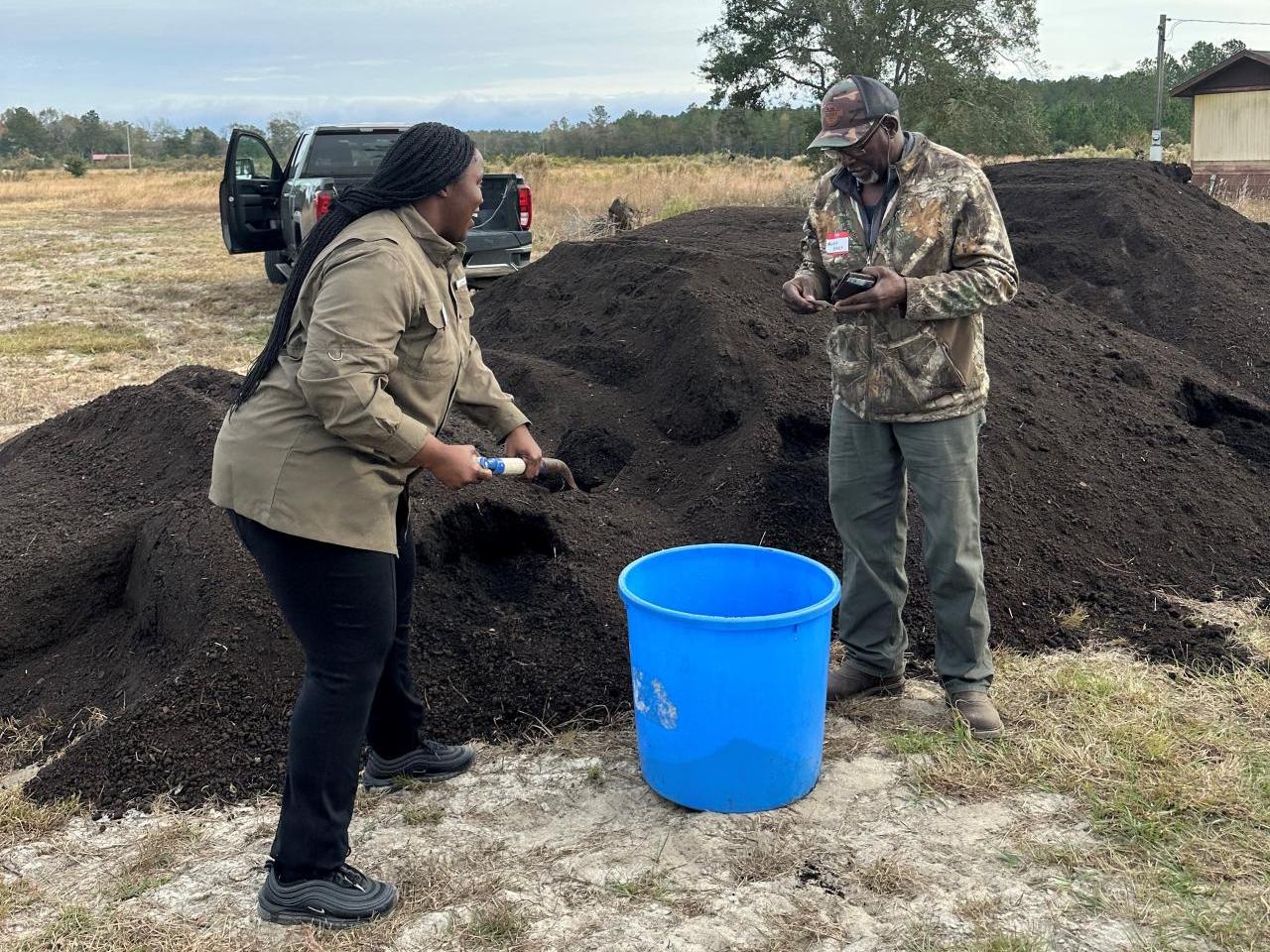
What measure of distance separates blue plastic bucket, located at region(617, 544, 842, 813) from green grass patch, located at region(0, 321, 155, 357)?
8.15 meters

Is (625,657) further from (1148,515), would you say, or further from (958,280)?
(1148,515)

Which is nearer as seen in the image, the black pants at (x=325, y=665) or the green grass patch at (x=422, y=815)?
the black pants at (x=325, y=665)

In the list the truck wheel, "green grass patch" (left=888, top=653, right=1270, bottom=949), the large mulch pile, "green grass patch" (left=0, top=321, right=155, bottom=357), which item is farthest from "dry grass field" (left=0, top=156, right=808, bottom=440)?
"green grass patch" (left=888, top=653, right=1270, bottom=949)

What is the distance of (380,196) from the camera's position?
2443mm

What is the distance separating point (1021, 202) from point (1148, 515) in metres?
5.63

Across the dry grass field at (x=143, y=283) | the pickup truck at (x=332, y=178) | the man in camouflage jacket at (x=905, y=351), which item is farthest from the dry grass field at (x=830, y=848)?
the pickup truck at (x=332, y=178)

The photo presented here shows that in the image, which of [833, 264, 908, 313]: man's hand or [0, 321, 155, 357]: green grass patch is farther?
[0, 321, 155, 357]: green grass patch

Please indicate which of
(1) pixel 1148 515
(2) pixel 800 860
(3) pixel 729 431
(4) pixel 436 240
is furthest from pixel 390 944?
(1) pixel 1148 515

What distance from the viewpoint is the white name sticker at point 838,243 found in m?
3.32

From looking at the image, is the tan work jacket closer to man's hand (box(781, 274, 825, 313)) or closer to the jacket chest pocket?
the jacket chest pocket

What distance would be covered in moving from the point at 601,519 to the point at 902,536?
125 centimetres

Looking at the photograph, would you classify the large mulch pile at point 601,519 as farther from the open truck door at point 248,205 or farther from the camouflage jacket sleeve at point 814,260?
the open truck door at point 248,205

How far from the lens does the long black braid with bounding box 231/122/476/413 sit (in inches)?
95.4

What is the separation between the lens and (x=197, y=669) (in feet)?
11.2
